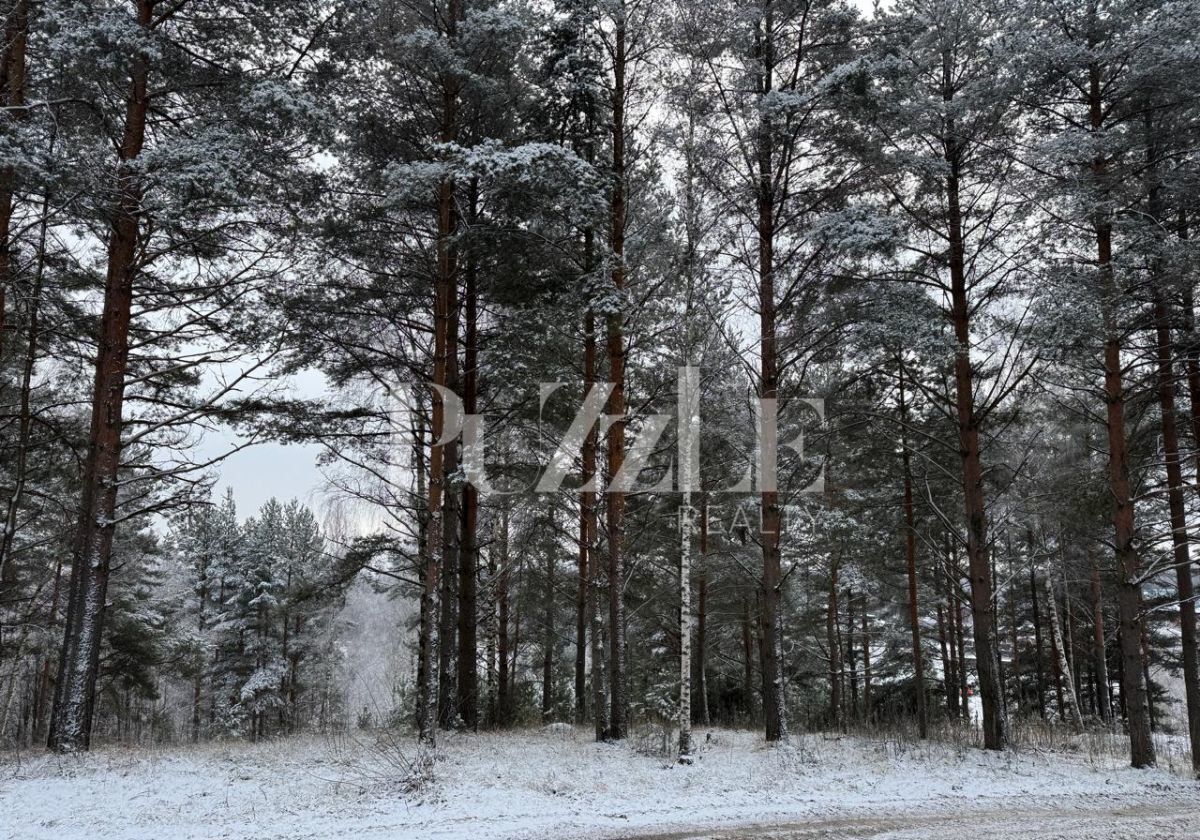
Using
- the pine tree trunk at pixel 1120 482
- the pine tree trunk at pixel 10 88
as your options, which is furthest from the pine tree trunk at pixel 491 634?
the pine tree trunk at pixel 1120 482

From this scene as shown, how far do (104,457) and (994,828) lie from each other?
10819mm

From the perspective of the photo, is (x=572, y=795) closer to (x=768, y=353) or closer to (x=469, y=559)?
(x=469, y=559)

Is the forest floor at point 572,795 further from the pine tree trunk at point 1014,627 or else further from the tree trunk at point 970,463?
the pine tree trunk at point 1014,627

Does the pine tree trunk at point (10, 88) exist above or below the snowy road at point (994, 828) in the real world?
above

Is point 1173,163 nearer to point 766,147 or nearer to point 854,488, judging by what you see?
point 766,147

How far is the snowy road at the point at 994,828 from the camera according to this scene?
5.80 meters

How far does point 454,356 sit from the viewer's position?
38.1 ft

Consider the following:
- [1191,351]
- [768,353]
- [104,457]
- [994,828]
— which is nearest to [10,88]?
[104,457]

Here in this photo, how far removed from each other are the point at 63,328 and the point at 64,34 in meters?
4.66

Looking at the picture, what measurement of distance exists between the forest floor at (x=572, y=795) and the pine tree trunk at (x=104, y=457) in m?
0.77

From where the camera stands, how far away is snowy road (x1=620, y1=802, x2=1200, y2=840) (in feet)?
19.0

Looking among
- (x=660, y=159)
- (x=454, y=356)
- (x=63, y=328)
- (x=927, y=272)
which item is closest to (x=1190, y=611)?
(x=927, y=272)

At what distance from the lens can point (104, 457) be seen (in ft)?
29.6

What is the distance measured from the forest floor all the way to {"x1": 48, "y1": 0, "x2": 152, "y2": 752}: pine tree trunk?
2.52 feet
